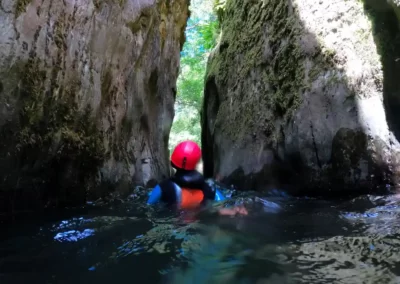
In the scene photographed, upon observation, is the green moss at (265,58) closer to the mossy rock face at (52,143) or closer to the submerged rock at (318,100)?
the submerged rock at (318,100)

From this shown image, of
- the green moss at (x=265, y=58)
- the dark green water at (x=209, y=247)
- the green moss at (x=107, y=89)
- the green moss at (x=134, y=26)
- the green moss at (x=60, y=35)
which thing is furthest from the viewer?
the green moss at (x=265, y=58)

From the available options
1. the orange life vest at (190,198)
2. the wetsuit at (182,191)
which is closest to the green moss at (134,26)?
the wetsuit at (182,191)

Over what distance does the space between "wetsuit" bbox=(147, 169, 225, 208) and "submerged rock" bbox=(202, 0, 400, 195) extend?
6.15ft

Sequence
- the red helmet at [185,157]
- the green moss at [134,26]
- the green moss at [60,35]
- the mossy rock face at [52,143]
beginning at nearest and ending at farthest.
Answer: the mossy rock face at [52,143], the green moss at [60,35], the red helmet at [185,157], the green moss at [134,26]

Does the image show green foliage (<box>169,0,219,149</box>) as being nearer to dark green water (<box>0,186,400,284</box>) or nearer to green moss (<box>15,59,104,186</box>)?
green moss (<box>15,59,104,186</box>)

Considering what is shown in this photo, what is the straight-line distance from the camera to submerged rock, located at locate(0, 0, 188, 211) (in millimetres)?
3340

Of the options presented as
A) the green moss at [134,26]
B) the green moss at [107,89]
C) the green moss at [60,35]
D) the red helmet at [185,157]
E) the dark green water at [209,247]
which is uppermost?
the green moss at [134,26]

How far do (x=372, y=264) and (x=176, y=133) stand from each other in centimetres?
2014

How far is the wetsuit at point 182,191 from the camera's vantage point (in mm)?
4418

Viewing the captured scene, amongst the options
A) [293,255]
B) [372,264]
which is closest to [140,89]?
[293,255]

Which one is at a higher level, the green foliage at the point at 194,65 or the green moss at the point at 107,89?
the green foliage at the point at 194,65

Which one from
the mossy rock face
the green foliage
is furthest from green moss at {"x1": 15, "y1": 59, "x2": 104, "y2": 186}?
the green foliage

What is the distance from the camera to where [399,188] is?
178 inches

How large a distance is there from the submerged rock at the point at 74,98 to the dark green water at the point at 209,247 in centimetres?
52
